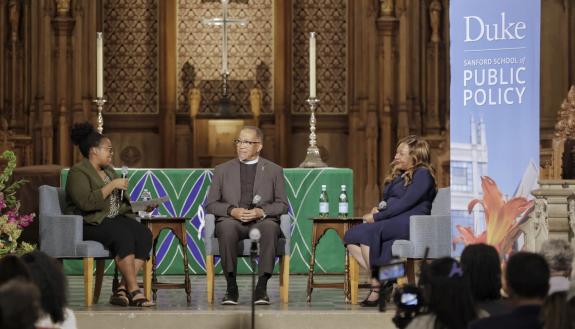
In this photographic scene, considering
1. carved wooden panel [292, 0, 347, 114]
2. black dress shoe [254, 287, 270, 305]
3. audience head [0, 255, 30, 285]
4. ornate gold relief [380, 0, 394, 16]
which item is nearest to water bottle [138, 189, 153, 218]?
black dress shoe [254, 287, 270, 305]

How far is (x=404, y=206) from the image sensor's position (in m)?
8.05

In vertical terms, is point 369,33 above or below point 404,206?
above

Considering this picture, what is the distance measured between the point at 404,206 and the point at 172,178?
255 centimetres

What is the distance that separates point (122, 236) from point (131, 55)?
5.40 meters

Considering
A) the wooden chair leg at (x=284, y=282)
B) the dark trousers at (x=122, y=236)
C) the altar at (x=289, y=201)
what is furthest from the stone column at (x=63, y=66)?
the wooden chair leg at (x=284, y=282)

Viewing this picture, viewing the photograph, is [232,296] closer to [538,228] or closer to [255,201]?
[255,201]

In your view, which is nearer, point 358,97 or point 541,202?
point 541,202

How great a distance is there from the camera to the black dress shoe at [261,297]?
7.89 metres

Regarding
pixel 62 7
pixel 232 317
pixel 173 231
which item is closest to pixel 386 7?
pixel 62 7

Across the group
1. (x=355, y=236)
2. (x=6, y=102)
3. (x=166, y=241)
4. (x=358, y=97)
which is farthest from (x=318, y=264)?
(x=6, y=102)

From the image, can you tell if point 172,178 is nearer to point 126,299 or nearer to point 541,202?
point 126,299

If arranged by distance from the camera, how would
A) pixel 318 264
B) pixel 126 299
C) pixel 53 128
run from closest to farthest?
1. pixel 126 299
2. pixel 318 264
3. pixel 53 128

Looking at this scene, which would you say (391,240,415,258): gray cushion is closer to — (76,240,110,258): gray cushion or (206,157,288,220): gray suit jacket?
(206,157,288,220): gray suit jacket

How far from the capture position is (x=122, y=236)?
794cm
